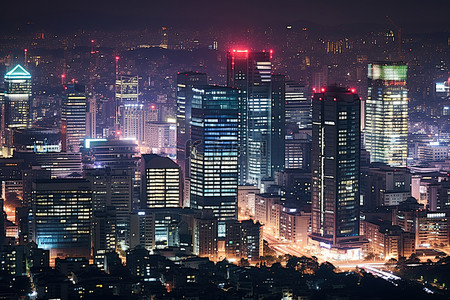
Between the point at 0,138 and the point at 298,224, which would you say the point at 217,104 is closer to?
the point at 298,224

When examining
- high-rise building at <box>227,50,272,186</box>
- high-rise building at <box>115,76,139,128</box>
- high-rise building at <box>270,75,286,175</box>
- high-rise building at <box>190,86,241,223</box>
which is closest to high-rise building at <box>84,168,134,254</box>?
high-rise building at <box>190,86,241,223</box>

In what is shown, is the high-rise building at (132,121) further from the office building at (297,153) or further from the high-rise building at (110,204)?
the high-rise building at (110,204)

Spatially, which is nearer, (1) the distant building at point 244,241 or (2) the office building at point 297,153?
(1) the distant building at point 244,241

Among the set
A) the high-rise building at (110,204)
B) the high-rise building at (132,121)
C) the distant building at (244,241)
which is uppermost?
the high-rise building at (132,121)

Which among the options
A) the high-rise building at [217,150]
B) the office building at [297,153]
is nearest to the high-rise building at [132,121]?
the office building at [297,153]

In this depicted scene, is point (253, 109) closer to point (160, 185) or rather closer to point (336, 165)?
point (160, 185)

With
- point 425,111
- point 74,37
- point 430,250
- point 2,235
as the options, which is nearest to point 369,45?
point 425,111
